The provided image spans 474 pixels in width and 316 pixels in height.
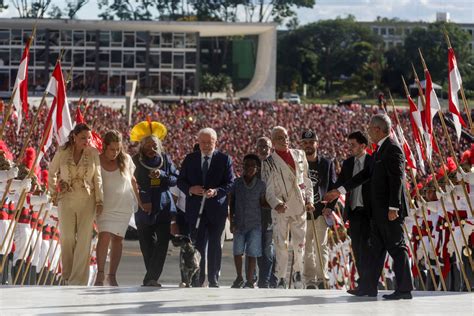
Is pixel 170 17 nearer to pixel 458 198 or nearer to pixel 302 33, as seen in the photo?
pixel 302 33

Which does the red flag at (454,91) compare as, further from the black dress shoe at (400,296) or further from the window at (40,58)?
the window at (40,58)

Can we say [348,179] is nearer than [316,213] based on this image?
Yes

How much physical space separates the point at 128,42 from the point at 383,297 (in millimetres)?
87078

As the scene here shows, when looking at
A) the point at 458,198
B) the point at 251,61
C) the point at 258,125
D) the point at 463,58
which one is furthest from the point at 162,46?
the point at 458,198

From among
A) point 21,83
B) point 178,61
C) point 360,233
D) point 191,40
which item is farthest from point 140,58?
point 360,233

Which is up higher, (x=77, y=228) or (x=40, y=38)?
(x=77, y=228)

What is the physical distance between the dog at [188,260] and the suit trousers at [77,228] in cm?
86

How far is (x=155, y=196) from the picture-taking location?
44.1ft

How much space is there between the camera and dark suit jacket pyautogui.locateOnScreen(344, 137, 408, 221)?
429 inches

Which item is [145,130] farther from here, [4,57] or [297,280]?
[4,57]

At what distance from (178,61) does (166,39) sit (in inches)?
76.6

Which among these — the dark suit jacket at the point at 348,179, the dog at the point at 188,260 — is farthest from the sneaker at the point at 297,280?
the dark suit jacket at the point at 348,179

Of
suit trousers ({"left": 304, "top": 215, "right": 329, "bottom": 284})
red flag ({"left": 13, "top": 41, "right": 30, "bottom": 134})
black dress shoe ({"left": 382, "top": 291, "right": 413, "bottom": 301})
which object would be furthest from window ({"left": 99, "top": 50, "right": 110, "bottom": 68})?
black dress shoe ({"left": 382, "top": 291, "right": 413, "bottom": 301})

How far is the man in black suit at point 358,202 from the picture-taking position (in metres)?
11.4
